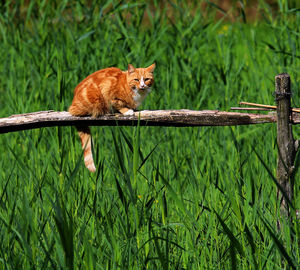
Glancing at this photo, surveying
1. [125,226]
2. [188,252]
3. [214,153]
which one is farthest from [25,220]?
[214,153]

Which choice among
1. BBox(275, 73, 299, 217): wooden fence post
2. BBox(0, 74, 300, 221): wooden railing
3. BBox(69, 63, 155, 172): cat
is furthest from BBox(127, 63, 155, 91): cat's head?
BBox(275, 73, 299, 217): wooden fence post

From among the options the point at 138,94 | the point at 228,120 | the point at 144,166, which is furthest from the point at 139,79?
the point at 228,120

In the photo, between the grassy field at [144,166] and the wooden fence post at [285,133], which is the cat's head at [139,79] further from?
the wooden fence post at [285,133]

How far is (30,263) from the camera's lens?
9.08 ft

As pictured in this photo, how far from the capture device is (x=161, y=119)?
3.46 m

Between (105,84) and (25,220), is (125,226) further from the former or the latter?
(105,84)

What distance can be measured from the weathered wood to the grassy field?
135mm

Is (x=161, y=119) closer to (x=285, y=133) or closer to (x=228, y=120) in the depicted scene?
(x=228, y=120)

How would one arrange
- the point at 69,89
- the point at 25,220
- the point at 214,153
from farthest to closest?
the point at 69,89
the point at 214,153
the point at 25,220

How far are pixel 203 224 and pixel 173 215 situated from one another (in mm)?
584

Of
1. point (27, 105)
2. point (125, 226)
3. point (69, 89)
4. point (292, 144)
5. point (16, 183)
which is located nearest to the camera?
point (125, 226)

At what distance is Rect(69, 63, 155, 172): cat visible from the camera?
12.8ft

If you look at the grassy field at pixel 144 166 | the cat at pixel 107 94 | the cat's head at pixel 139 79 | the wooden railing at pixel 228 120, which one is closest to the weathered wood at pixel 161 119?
the wooden railing at pixel 228 120

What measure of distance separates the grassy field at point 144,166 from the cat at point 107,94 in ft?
0.59
